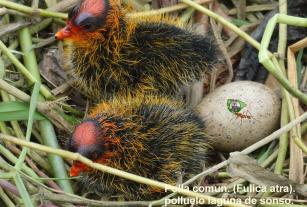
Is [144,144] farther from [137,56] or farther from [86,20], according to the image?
[86,20]

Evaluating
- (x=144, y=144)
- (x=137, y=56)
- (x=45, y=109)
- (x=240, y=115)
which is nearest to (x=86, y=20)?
(x=137, y=56)

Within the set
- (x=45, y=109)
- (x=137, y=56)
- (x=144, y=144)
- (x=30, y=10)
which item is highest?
(x=30, y=10)

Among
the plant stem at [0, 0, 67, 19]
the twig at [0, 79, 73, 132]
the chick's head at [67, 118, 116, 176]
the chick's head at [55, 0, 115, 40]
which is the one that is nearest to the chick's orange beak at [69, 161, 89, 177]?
the chick's head at [67, 118, 116, 176]

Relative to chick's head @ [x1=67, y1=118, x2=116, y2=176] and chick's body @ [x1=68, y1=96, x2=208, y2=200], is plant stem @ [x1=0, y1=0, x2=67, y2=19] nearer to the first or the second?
chick's body @ [x1=68, y1=96, x2=208, y2=200]

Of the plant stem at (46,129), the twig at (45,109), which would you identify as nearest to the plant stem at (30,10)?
the plant stem at (46,129)

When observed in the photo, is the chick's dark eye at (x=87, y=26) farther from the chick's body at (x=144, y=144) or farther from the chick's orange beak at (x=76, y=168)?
the chick's orange beak at (x=76, y=168)

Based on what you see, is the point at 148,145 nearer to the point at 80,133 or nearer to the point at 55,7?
the point at 80,133
